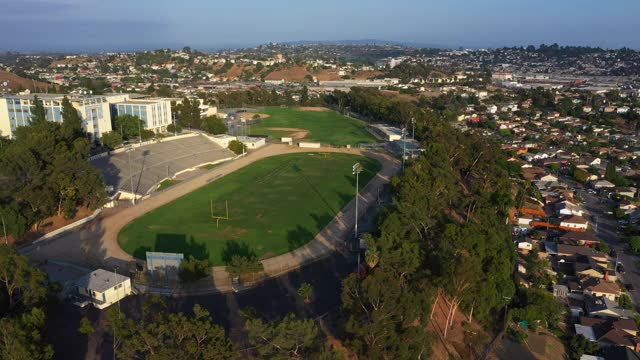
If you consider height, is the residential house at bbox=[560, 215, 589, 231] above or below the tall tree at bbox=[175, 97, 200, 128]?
below

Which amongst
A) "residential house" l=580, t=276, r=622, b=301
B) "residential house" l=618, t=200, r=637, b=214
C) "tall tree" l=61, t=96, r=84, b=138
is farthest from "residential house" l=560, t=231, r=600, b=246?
"tall tree" l=61, t=96, r=84, b=138

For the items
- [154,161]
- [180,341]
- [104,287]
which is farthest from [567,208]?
[154,161]

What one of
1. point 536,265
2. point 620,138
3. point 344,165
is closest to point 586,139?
point 620,138

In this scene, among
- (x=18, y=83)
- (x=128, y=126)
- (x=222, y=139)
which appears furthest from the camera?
(x=18, y=83)

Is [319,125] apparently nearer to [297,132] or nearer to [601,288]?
[297,132]

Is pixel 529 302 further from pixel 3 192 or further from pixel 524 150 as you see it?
pixel 524 150

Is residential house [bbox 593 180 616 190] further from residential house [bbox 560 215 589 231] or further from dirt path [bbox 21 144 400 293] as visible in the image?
dirt path [bbox 21 144 400 293]

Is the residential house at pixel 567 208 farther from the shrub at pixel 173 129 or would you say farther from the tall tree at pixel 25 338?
the shrub at pixel 173 129
